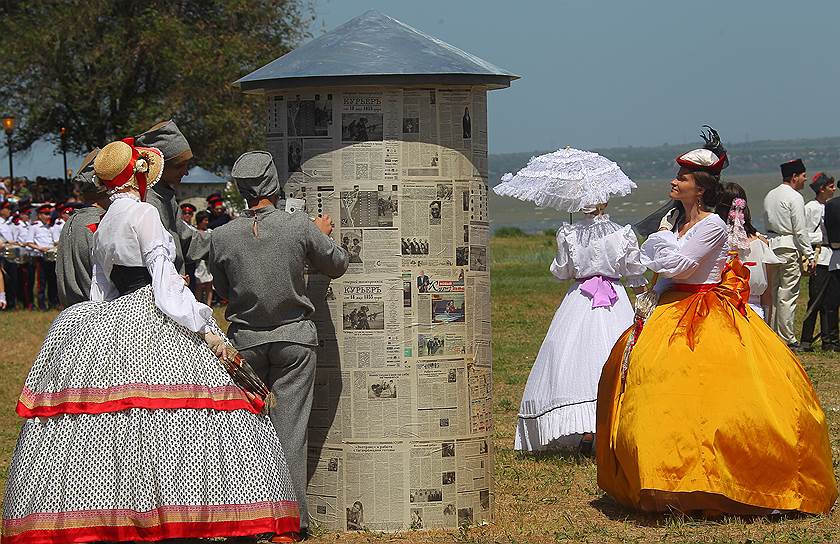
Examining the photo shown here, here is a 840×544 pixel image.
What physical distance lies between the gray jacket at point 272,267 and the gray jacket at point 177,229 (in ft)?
0.40

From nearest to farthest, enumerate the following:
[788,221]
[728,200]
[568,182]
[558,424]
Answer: [728,200] < [558,424] < [568,182] < [788,221]

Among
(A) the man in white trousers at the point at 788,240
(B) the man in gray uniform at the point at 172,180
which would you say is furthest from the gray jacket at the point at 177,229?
(A) the man in white trousers at the point at 788,240

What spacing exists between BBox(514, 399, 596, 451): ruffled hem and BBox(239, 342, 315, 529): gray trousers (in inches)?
125

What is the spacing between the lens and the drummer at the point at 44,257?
24.3 metres

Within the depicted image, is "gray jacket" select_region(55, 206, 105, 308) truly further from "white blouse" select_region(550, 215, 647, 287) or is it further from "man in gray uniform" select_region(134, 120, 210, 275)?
"white blouse" select_region(550, 215, 647, 287)

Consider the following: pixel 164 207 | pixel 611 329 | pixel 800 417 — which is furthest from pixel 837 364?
pixel 164 207

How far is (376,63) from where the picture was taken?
275 inches

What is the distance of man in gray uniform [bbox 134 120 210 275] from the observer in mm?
6949

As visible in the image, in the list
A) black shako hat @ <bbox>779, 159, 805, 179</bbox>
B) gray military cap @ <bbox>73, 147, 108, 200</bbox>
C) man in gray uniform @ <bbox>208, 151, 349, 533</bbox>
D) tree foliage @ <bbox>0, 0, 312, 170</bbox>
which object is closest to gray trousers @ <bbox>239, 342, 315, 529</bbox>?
man in gray uniform @ <bbox>208, 151, 349, 533</bbox>

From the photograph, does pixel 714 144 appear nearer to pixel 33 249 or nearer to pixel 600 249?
pixel 600 249

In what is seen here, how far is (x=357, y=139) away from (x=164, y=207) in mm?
980

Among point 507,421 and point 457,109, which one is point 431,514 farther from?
point 507,421

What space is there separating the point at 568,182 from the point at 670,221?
2.11 metres

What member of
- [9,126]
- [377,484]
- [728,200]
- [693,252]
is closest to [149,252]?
[377,484]
